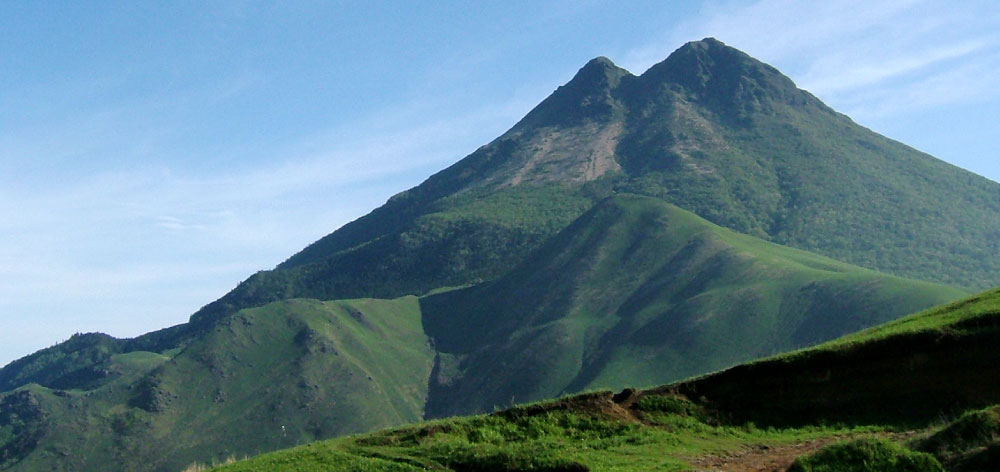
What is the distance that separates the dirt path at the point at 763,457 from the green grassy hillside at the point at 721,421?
0.05 m

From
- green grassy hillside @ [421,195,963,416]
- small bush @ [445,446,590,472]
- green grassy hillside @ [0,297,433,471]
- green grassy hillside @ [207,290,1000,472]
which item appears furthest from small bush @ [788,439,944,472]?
green grassy hillside @ [0,297,433,471]

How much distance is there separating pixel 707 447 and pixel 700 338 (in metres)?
127

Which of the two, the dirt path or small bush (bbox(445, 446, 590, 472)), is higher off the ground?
small bush (bbox(445, 446, 590, 472))

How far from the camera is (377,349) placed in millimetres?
195625

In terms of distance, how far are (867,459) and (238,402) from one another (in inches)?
6196

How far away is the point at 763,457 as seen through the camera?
24875 mm

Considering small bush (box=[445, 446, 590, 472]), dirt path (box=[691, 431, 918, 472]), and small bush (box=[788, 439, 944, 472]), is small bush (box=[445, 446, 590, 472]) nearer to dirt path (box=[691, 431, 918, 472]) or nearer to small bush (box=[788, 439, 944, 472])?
dirt path (box=[691, 431, 918, 472])

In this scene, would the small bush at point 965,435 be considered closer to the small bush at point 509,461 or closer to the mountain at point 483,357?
the small bush at point 509,461

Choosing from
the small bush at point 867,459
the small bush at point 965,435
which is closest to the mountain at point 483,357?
the small bush at point 867,459

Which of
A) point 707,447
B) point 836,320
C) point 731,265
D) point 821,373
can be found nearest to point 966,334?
point 821,373

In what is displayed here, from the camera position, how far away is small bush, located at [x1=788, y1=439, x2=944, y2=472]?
20828 mm

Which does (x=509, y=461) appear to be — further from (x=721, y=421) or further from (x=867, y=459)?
(x=867, y=459)

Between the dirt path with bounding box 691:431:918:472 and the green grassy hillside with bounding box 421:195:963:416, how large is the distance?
11379cm

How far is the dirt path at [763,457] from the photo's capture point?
23703 mm
